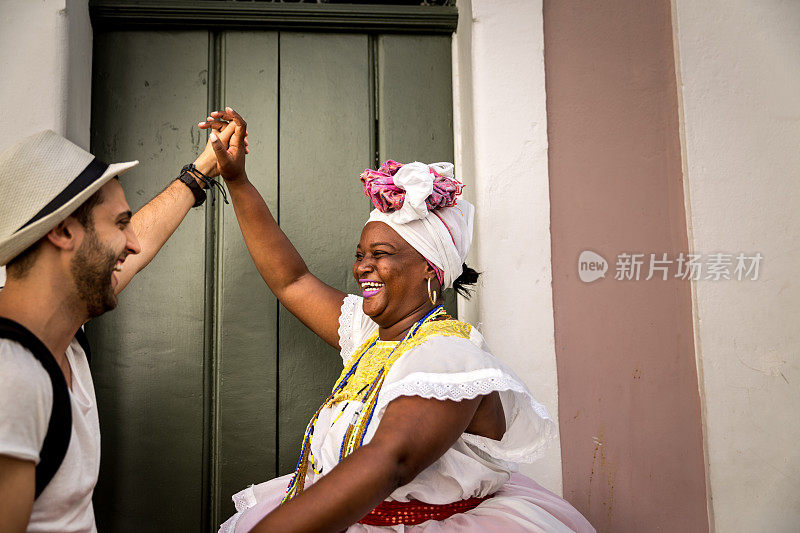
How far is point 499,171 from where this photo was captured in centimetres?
263

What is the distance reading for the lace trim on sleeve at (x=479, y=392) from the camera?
1715mm

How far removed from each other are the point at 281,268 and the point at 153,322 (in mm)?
601

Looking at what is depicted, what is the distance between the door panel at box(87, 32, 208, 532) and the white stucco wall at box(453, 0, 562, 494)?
44.7 inches

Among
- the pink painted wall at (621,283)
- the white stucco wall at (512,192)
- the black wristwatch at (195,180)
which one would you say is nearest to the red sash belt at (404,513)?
the white stucco wall at (512,192)

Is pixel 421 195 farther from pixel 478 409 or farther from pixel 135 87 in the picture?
pixel 135 87

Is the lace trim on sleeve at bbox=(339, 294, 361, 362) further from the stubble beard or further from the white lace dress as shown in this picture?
the stubble beard

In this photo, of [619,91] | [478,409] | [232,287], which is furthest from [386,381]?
[619,91]

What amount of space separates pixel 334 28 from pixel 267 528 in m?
2.14

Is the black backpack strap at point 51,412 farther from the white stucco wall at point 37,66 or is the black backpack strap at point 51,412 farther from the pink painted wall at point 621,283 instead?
the pink painted wall at point 621,283

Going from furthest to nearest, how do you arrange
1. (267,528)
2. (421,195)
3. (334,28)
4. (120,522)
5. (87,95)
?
(334,28) < (87,95) < (120,522) < (421,195) < (267,528)

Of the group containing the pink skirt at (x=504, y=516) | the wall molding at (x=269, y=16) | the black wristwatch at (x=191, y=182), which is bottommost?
the pink skirt at (x=504, y=516)

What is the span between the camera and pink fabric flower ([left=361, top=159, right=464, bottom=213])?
2.11 m

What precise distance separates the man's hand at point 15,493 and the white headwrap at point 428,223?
124 centimetres

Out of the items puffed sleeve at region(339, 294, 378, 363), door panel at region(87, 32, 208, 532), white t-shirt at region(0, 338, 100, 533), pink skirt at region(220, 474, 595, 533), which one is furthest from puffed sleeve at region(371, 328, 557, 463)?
door panel at region(87, 32, 208, 532)
